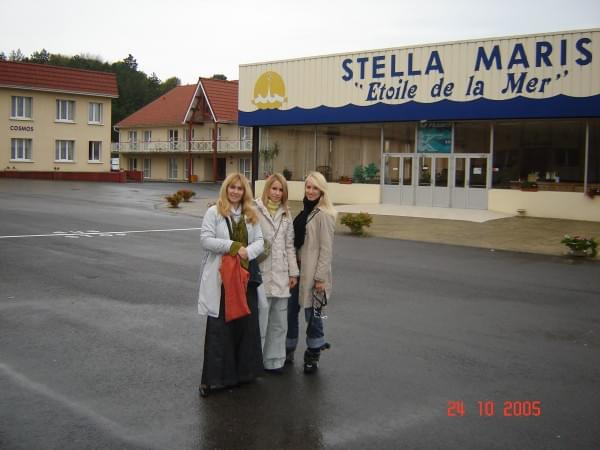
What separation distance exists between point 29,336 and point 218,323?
109 inches

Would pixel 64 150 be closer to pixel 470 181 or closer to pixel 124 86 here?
pixel 470 181

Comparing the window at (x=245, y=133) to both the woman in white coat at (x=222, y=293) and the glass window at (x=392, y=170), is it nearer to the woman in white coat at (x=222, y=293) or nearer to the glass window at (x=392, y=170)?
the glass window at (x=392, y=170)

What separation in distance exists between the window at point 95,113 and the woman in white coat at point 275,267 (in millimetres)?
51459

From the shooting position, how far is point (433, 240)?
1841cm

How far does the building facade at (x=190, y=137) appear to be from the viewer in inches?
2323

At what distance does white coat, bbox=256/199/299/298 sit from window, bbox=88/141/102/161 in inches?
2026

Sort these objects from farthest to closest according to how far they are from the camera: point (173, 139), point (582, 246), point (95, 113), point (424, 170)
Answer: point (173, 139) → point (95, 113) → point (424, 170) → point (582, 246)

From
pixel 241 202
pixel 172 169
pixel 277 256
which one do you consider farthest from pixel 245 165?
pixel 241 202

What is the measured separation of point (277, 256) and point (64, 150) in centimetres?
5063

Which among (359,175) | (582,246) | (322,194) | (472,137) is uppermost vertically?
(472,137)

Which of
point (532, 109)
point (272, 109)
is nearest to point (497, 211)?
point (532, 109)

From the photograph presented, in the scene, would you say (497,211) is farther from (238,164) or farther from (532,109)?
(238,164)
